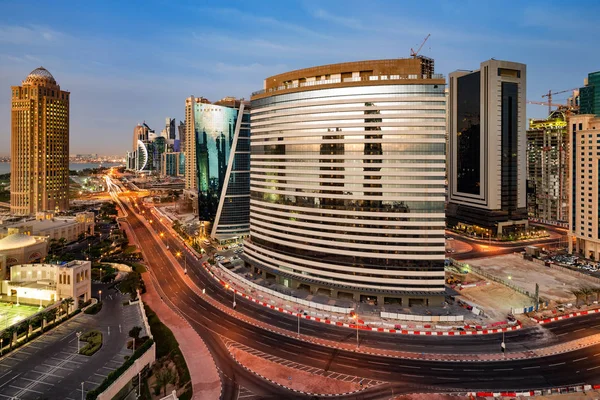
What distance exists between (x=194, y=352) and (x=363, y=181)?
174ft

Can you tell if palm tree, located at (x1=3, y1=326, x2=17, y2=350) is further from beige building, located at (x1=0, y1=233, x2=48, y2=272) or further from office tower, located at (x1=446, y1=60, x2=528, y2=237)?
office tower, located at (x1=446, y1=60, x2=528, y2=237)

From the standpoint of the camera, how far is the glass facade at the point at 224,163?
486 feet

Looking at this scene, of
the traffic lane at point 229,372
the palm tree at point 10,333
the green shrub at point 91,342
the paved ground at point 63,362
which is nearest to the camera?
the paved ground at point 63,362

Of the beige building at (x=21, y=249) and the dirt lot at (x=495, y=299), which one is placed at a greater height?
the beige building at (x=21, y=249)

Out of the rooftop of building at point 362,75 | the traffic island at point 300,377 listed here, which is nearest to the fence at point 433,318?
the traffic island at point 300,377

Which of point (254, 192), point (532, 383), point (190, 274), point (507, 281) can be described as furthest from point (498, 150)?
point (190, 274)

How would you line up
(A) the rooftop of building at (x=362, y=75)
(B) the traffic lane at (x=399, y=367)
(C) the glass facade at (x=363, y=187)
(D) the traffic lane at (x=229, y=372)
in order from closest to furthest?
(D) the traffic lane at (x=229, y=372) < (B) the traffic lane at (x=399, y=367) < (C) the glass facade at (x=363, y=187) < (A) the rooftop of building at (x=362, y=75)

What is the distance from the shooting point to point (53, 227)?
14650cm

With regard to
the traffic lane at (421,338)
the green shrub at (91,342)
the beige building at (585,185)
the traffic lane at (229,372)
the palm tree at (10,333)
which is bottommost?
the traffic lane at (229,372)

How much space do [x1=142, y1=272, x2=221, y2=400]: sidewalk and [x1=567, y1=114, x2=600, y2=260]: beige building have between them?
459 feet

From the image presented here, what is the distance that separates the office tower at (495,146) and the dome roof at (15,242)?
17846cm

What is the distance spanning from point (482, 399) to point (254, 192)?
81.4 m

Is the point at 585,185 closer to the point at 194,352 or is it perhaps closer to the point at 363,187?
the point at 363,187

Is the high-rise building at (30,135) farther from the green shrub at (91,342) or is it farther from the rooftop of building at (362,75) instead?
the green shrub at (91,342)
